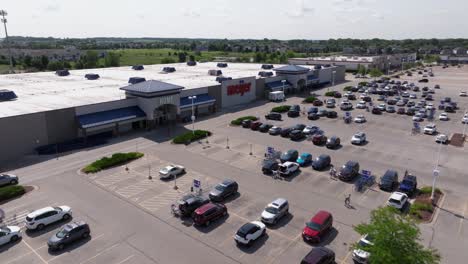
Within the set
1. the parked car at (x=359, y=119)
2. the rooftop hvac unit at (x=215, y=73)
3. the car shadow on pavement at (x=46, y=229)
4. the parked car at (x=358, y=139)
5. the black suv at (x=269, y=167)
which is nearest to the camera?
the car shadow on pavement at (x=46, y=229)

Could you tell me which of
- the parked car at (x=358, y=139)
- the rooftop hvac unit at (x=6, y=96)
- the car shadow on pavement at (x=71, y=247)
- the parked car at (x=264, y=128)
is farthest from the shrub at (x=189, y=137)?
the rooftop hvac unit at (x=6, y=96)

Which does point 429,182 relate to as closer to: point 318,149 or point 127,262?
point 318,149

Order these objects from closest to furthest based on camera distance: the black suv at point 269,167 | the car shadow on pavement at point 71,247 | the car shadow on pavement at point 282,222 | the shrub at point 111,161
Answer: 1. the car shadow on pavement at point 71,247
2. the car shadow on pavement at point 282,222
3. the black suv at point 269,167
4. the shrub at point 111,161

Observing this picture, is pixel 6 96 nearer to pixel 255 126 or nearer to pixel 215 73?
pixel 255 126

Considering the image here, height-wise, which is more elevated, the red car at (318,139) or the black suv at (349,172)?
the red car at (318,139)

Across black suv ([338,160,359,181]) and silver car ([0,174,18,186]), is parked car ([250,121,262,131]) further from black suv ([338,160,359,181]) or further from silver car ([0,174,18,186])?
silver car ([0,174,18,186])

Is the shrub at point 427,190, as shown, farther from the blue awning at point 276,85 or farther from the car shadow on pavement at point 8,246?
the blue awning at point 276,85
